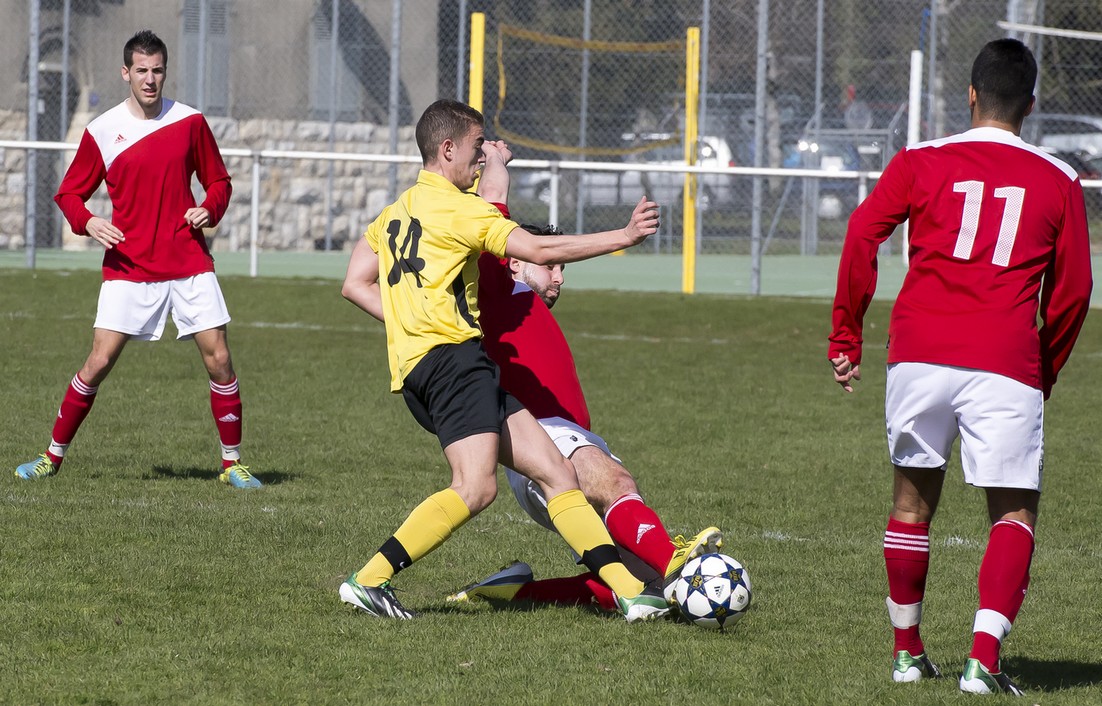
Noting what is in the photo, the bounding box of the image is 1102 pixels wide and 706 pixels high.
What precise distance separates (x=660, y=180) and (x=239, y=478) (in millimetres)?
12396

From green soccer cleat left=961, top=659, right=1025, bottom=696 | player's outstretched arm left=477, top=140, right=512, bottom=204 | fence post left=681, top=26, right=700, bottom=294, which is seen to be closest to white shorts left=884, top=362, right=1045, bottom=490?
green soccer cleat left=961, top=659, right=1025, bottom=696

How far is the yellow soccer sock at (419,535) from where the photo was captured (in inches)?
188

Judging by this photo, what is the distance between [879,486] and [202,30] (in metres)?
14.4

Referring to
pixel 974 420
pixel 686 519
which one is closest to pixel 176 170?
pixel 686 519

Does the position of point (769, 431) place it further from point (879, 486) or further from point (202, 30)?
point (202, 30)

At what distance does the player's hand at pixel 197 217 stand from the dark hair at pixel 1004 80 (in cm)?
405

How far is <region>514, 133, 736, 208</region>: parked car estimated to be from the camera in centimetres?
1819

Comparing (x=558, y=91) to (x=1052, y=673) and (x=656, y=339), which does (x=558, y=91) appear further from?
(x=1052, y=673)

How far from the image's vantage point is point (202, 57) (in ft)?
64.5

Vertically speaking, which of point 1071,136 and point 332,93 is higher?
point 332,93

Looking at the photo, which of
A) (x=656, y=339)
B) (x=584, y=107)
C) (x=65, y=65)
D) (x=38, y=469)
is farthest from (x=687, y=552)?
(x=65, y=65)

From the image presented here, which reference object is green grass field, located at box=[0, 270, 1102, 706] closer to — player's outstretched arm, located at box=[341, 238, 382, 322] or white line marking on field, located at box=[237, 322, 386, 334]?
player's outstretched arm, located at box=[341, 238, 382, 322]

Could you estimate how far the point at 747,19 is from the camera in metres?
18.0

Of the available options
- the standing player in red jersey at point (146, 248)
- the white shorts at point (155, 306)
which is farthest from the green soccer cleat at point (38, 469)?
the white shorts at point (155, 306)
